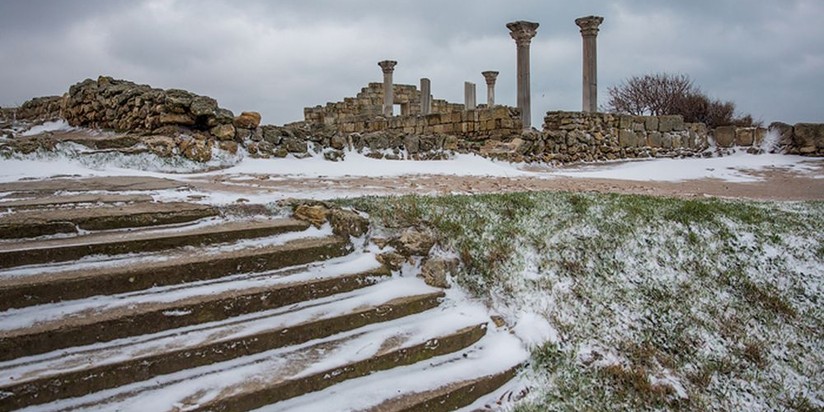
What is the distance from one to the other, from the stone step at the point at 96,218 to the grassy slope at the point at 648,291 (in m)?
1.45

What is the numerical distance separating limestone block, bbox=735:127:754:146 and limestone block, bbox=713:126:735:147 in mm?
113

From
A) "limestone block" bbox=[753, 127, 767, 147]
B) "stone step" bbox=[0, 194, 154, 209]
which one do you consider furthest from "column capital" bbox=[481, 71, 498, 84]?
"stone step" bbox=[0, 194, 154, 209]

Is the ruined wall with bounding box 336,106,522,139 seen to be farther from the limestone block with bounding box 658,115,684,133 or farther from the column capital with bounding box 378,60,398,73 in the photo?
the column capital with bounding box 378,60,398,73

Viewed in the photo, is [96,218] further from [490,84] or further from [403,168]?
[490,84]

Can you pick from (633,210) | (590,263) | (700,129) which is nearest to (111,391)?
(590,263)

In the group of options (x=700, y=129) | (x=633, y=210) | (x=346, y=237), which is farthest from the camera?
(x=700, y=129)

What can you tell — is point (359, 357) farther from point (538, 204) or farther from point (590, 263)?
point (538, 204)

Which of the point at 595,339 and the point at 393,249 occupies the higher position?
the point at 393,249

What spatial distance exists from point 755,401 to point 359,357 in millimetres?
2483

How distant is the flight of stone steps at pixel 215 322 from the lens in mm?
2775

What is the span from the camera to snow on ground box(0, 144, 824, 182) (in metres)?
7.00

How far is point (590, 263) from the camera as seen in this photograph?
15.0ft

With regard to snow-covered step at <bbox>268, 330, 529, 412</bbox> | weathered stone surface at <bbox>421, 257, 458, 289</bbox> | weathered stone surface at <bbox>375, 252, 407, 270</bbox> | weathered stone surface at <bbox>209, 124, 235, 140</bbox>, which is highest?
weathered stone surface at <bbox>209, 124, 235, 140</bbox>

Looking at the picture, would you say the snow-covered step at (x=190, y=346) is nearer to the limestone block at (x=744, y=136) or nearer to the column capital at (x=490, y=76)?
the limestone block at (x=744, y=136)
